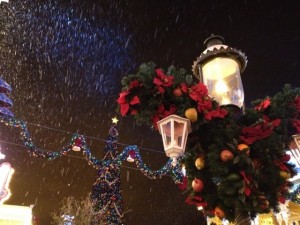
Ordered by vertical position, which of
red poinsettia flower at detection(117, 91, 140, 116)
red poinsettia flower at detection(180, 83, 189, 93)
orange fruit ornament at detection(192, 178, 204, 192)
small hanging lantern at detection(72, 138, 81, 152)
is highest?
small hanging lantern at detection(72, 138, 81, 152)

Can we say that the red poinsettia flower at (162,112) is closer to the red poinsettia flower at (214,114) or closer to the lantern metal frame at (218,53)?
the red poinsettia flower at (214,114)

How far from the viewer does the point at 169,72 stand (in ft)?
11.6

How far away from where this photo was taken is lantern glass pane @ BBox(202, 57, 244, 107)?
421cm

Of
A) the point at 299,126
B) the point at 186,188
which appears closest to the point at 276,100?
the point at 299,126

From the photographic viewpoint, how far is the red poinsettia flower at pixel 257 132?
3.36 m

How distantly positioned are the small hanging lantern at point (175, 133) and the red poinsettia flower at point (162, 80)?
32 centimetres

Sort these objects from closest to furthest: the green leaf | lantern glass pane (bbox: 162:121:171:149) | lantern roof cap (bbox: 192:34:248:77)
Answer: the green leaf < lantern glass pane (bbox: 162:121:171:149) < lantern roof cap (bbox: 192:34:248:77)

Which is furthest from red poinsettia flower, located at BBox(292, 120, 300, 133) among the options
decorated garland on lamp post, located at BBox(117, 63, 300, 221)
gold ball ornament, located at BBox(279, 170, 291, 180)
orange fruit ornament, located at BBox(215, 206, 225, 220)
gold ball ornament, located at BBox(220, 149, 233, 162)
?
orange fruit ornament, located at BBox(215, 206, 225, 220)

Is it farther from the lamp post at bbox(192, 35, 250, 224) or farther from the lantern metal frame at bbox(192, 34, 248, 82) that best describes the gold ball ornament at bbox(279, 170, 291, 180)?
the lantern metal frame at bbox(192, 34, 248, 82)

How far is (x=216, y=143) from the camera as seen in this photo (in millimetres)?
3350

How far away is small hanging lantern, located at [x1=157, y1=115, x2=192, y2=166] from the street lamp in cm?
118

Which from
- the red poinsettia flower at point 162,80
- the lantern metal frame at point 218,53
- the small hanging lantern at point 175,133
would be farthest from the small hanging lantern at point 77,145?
the small hanging lantern at point 175,133

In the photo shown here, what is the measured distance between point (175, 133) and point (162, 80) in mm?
570

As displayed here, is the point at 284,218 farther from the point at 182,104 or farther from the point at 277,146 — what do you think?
the point at 182,104
